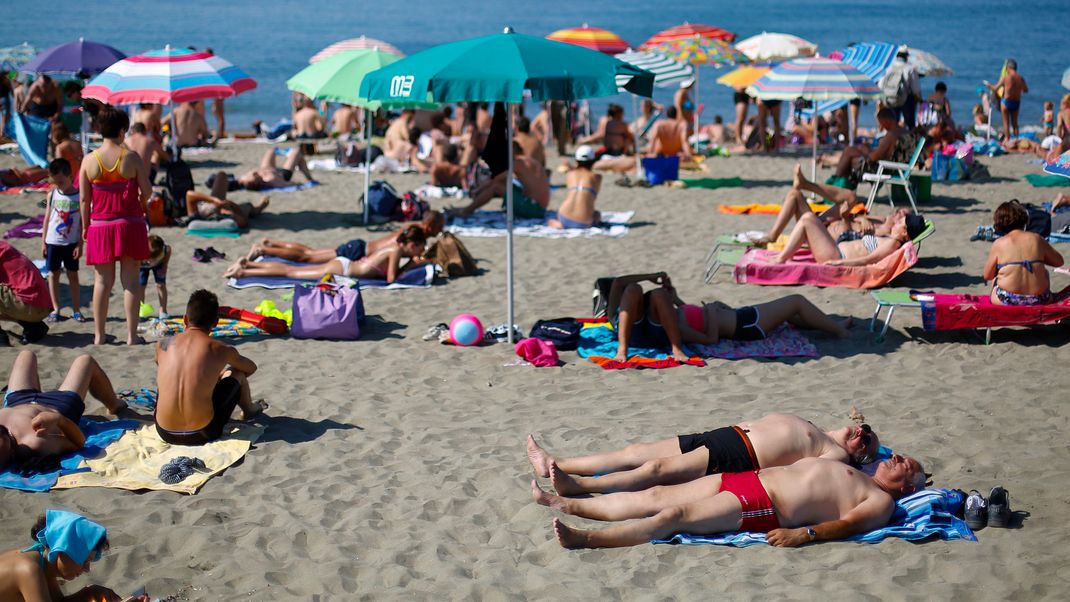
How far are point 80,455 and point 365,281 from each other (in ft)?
13.2

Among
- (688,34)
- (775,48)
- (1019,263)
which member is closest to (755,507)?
(1019,263)

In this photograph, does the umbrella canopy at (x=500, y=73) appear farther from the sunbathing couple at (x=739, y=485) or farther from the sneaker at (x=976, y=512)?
the sneaker at (x=976, y=512)

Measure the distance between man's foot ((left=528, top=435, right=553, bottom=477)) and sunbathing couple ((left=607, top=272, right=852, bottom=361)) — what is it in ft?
5.93

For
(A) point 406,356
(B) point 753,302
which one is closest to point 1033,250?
(B) point 753,302

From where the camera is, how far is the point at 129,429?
18.4ft

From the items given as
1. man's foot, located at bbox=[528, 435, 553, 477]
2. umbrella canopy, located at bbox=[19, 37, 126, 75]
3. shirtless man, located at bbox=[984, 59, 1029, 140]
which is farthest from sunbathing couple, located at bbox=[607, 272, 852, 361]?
shirtless man, located at bbox=[984, 59, 1029, 140]

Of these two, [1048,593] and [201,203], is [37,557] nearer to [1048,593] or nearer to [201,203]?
[1048,593]

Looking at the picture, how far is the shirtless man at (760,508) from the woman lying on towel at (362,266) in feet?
15.7

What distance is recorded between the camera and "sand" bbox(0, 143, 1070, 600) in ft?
13.4

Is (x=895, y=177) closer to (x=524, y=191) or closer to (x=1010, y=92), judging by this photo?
(x=524, y=191)

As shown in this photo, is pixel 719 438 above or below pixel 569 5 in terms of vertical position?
below

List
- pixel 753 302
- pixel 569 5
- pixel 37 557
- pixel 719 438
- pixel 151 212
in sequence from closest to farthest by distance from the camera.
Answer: pixel 37 557 < pixel 719 438 < pixel 753 302 < pixel 151 212 < pixel 569 5

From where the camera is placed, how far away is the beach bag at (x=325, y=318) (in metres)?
7.49

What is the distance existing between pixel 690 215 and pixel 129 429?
776cm
